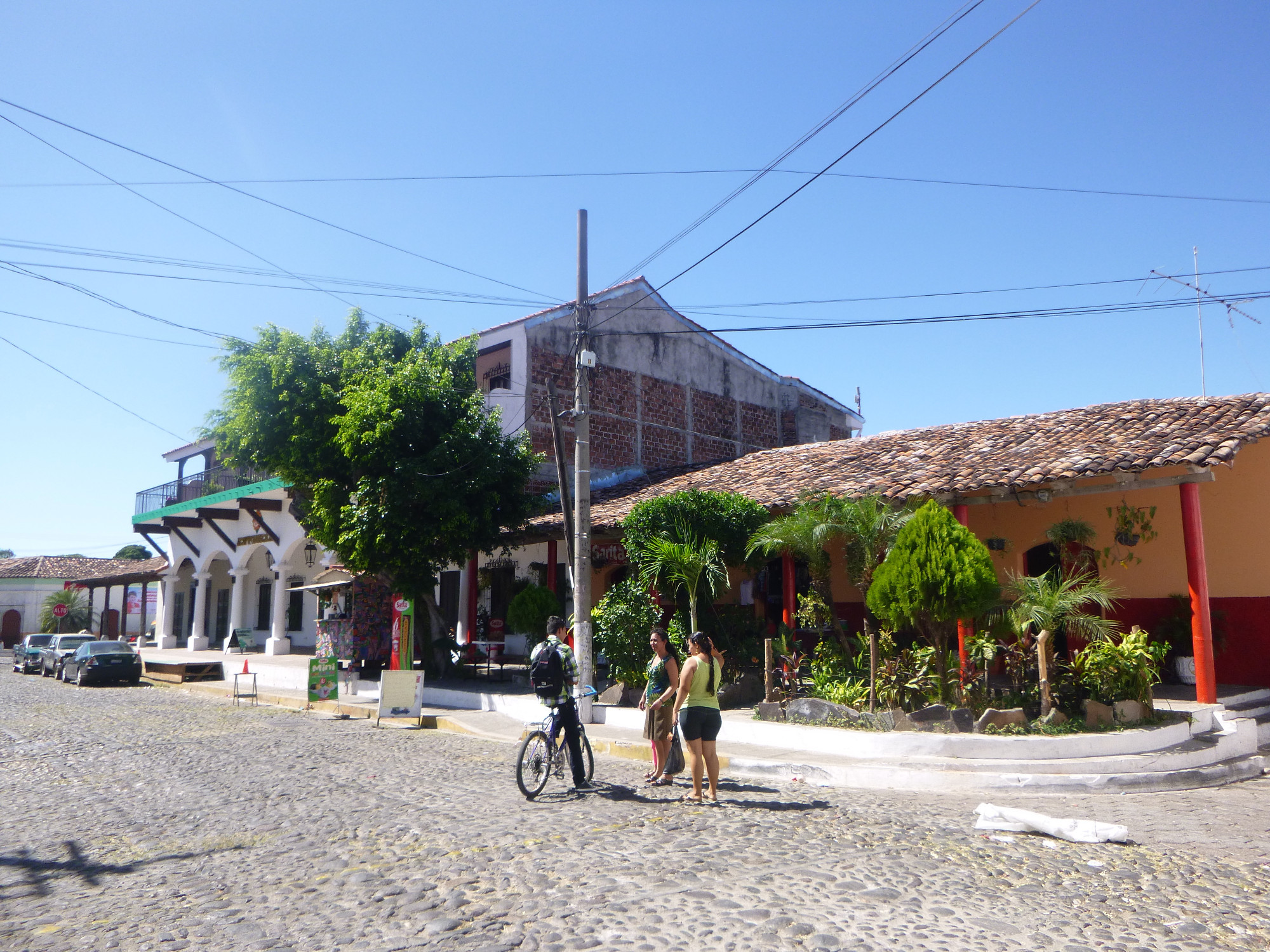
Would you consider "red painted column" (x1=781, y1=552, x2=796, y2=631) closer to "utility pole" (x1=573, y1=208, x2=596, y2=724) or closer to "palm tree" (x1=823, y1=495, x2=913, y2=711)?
"palm tree" (x1=823, y1=495, x2=913, y2=711)

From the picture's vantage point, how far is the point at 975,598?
1045 centimetres

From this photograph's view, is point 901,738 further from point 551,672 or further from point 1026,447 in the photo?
point 1026,447

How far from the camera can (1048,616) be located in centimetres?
1037

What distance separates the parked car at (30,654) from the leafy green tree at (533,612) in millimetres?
21052

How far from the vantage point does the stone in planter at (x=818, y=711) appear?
11383mm

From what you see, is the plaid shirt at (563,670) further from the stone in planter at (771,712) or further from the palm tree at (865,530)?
the palm tree at (865,530)

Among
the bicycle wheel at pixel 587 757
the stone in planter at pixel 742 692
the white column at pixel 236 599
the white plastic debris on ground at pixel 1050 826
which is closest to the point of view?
the white plastic debris on ground at pixel 1050 826

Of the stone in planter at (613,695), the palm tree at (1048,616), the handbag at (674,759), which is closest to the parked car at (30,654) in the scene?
the stone in planter at (613,695)

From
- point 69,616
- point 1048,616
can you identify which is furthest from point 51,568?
point 1048,616

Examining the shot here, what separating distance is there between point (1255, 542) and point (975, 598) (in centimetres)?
575

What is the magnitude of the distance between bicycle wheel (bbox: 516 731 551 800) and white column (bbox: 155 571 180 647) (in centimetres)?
3257

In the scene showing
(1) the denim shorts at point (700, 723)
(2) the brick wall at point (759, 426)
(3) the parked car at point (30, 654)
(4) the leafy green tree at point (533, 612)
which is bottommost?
(3) the parked car at point (30, 654)

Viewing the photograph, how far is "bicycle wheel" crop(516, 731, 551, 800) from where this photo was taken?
821 centimetres

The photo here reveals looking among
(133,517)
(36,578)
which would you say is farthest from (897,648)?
(36,578)
